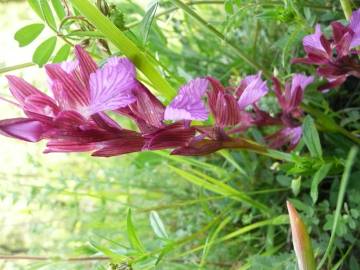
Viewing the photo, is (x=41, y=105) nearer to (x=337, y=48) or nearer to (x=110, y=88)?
(x=110, y=88)

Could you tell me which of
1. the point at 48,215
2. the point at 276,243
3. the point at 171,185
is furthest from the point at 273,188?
the point at 48,215

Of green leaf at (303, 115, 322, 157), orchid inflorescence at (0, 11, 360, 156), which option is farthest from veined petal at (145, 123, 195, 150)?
green leaf at (303, 115, 322, 157)

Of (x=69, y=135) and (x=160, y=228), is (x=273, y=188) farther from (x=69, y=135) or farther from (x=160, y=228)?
(x=69, y=135)

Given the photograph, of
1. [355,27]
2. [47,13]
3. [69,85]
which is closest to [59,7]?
[47,13]

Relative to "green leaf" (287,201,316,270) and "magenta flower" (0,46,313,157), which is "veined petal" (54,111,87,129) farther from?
"green leaf" (287,201,316,270)

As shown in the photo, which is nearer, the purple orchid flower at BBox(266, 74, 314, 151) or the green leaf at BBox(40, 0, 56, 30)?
the green leaf at BBox(40, 0, 56, 30)

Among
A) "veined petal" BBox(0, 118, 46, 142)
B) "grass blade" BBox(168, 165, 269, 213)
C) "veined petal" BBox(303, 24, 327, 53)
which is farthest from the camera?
"grass blade" BBox(168, 165, 269, 213)

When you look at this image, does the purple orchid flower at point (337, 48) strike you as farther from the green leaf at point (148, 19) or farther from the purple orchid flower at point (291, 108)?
the green leaf at point (148, 19)

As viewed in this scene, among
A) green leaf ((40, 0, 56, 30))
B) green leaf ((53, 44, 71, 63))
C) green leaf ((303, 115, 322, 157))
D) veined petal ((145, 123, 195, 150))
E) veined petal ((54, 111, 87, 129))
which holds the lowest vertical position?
green leaf ((303, 115, 322, 157))
